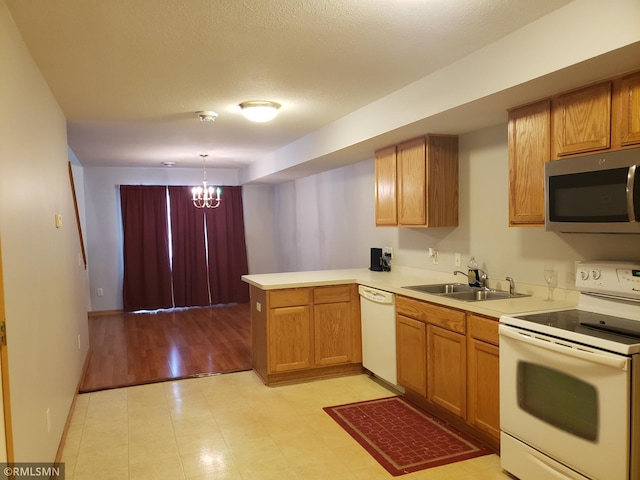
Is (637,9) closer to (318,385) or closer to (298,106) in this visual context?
(298,106)

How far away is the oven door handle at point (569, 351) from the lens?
1977mm

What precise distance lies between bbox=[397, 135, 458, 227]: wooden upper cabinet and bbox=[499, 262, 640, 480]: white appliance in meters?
1.31

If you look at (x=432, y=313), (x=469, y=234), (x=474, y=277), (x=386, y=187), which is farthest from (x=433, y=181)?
(x=432, y=313)

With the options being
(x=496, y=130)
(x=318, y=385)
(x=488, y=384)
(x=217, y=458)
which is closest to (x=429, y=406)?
(x=488, y=384)

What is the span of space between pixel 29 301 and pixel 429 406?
2.68m

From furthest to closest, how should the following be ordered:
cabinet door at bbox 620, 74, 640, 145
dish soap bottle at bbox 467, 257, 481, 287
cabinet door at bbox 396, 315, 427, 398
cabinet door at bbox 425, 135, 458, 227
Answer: cabinet door at bbox 425, 135, 458, 227 < dish soap bottle at bbox 467, 257, 481, 287 < cabinet door at bbox 396, 315, 427, 398 < cabinet door at bbox 620, 74, 640, 145

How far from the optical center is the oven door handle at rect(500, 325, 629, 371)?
77.8 inches

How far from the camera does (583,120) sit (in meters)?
2.47

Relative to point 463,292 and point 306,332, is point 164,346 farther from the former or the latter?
point 463,292

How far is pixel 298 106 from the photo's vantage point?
397 centimetres

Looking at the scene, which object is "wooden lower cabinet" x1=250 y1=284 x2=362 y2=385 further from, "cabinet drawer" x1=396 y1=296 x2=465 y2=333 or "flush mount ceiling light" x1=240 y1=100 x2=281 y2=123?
"flush mount ceiling light" x1=240 y1=100 x2=281 y2=123

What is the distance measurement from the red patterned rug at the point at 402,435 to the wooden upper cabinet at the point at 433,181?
1467 mm

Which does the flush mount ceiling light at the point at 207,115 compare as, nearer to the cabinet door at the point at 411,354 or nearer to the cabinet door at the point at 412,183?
the cabinet door at the point at 412,183

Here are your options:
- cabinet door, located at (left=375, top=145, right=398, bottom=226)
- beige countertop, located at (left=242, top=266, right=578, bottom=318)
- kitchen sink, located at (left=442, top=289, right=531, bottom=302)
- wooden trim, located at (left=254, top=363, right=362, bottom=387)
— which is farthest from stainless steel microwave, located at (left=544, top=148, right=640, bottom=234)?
wooden trim, located at (left=254, top=363, right=362, bottom=387)
